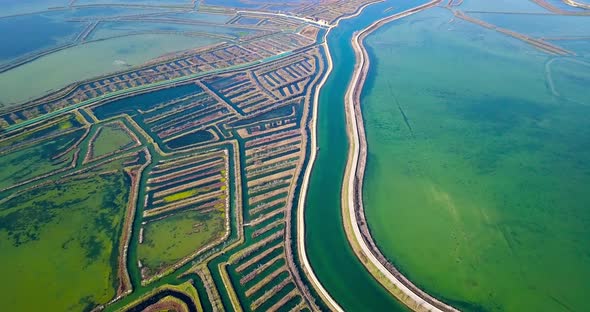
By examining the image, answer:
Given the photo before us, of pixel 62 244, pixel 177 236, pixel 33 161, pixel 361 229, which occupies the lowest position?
pixel 361 229

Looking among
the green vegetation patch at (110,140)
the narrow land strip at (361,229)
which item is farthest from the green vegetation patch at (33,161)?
the narrow land strip at (361,229)

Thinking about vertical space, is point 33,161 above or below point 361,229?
above

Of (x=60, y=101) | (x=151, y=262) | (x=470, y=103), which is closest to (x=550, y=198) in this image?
(x=470, y=103)

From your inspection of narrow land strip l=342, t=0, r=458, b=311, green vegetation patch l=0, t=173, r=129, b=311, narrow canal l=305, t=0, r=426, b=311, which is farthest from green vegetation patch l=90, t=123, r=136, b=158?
narrow land strip l=342, t=0, r=458, b=311

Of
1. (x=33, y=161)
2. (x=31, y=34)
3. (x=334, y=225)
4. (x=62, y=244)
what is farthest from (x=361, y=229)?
(x=31, y=34)

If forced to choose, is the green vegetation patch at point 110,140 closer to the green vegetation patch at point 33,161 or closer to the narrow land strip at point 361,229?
the green vegetation patch at point 33,161

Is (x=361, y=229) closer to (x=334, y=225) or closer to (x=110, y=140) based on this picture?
(x=334, y=225)

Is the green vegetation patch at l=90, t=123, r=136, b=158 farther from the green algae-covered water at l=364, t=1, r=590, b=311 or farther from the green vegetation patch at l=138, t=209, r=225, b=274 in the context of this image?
the green algae-covered water at l=364, t=1, r=590, b=311
